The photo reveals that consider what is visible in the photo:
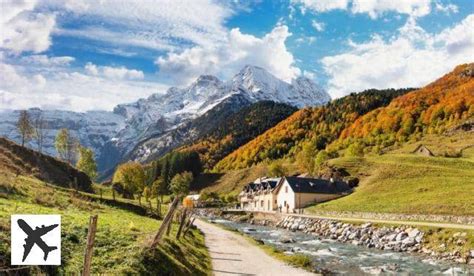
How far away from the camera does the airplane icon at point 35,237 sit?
10.6 meters

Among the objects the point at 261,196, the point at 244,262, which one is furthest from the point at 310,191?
the point at 244,262

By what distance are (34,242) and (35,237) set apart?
12 centimetres

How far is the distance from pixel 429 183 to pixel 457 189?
1258cm

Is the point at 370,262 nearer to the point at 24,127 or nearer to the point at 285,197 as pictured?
the point at 285,197

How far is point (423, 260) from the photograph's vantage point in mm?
43562

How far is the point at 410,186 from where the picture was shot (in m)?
93.1

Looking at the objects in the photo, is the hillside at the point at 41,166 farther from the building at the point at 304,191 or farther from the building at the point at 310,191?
the building at the point at 304,191

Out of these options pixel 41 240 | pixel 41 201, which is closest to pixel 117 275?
pixel 41 240

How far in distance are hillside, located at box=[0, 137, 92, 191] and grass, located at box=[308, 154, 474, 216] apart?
2085 inches

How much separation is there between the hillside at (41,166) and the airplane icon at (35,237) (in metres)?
66.1

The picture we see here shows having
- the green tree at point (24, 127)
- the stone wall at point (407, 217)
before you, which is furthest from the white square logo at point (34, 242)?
the green tree at point (24, 127)

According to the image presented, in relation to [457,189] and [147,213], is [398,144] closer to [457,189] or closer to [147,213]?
[457,189]

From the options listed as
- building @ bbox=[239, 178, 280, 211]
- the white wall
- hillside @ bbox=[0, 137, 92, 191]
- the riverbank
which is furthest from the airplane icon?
building @ bbox=[239, 178, 280, 211]

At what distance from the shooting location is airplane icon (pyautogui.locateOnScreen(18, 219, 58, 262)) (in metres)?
10.6
